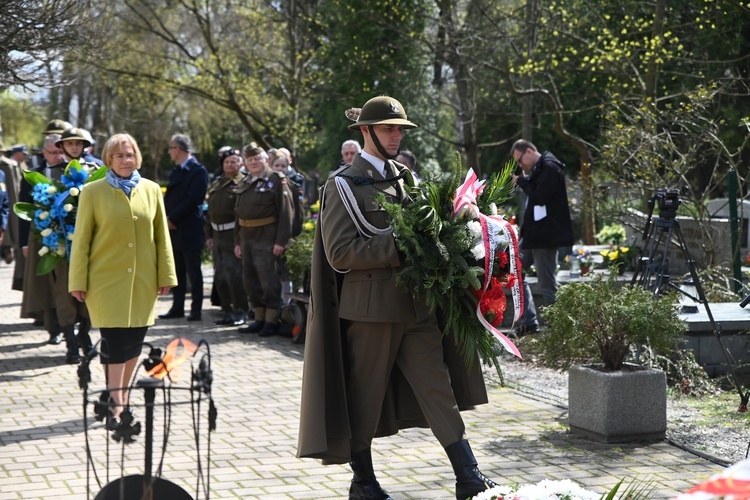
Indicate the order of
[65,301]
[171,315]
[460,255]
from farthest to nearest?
[171,315], [65,301], [460,255]

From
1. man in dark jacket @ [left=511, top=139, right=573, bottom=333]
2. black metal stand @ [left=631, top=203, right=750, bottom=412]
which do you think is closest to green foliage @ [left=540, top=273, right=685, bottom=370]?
black metal stand @ [left=631, top=203, right=750, bottom=412]

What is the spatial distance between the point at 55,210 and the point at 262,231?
3272 mm

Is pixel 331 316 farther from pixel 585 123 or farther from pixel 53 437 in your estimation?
pixel 585 123

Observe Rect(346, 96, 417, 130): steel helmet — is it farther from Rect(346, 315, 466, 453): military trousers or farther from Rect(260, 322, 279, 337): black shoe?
Rect(260, 322, 279, 337): black shoe

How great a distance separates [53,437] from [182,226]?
19.2ft

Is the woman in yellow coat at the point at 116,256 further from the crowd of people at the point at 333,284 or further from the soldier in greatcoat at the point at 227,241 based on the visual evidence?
the soldier in greatcoat at the point at 227,241

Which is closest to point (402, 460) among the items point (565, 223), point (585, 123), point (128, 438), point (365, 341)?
point (365, 341)

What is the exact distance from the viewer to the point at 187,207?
12.9 m

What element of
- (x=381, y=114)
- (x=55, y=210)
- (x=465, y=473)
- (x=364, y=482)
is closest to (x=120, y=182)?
(x=55, y=210)

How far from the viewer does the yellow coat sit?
A: 7.25 metres

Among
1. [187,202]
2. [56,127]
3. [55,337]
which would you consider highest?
[56,127]

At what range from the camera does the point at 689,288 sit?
12352 millimetres

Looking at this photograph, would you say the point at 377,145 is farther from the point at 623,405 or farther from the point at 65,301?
the point at 65,301

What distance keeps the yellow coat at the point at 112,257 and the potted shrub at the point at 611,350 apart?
2.93 metres
